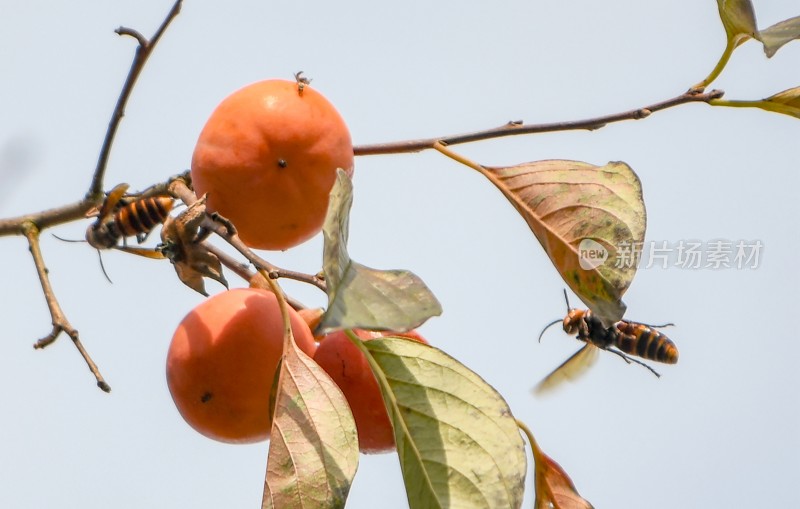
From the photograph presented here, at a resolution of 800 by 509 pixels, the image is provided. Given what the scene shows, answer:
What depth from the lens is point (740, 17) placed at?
5.21ft

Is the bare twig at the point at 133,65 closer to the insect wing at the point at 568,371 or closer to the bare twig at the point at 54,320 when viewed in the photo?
the bare twig at the point at 54,320

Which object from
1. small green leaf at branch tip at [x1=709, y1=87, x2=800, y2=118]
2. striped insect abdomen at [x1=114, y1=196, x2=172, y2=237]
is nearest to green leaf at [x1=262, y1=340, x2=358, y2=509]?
striped insect abdomen at [x1=114, y1=196, x2=172, y2=237]

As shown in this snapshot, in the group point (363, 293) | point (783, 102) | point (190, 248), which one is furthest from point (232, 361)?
point (783, 102)

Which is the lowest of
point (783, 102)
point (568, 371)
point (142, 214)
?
point (568, 371)

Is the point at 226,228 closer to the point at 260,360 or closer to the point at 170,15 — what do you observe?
the point at 260,360

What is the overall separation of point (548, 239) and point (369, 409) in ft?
1.18

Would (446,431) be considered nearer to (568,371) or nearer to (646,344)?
(568,371)

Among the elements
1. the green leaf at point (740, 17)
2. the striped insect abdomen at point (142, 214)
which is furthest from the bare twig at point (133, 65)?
the green leaf at point (740, 17)

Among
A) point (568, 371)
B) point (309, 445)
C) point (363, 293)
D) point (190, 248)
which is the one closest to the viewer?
point (363, 293)

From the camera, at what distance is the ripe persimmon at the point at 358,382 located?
144 cm

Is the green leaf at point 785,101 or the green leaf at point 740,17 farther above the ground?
the green leaf at point 740,17

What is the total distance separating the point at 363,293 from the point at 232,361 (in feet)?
1.38

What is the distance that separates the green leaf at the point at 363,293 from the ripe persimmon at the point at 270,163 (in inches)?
14.2

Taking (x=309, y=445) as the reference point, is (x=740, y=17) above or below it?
above
